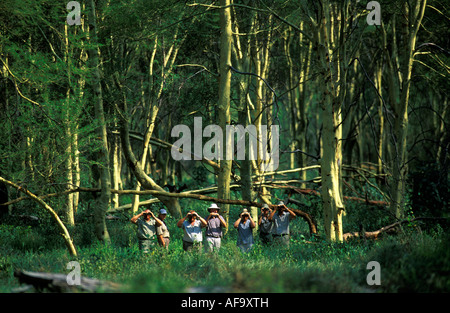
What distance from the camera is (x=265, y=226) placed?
13258mm

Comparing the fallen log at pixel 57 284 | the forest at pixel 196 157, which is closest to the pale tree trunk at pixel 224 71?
the forest at pixel 196 157

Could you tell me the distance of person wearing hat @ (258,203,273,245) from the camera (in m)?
13.1

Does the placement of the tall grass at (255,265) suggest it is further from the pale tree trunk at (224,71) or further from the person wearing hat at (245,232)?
the pale tree trunk at (224,71)

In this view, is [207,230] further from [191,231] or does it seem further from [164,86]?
[164,86]

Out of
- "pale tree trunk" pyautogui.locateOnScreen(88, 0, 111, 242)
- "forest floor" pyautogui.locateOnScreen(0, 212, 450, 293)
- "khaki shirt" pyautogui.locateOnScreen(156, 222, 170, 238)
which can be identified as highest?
"pale tree trunk" pyautogui.locateOnScreen(88, 0, 111, 242)

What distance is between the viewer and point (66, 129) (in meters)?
13.0

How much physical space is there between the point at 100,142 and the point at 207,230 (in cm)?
356

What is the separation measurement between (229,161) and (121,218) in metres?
5.42

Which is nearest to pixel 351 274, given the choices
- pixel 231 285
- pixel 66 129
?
pixel 231 285

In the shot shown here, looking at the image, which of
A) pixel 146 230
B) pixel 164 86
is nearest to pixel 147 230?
pixel 146 230

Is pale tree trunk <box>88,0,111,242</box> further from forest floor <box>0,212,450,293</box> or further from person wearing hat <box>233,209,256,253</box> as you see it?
person wearing hat <box>233,209,256,253</box>

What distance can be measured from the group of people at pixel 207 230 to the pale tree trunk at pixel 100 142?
130 cm

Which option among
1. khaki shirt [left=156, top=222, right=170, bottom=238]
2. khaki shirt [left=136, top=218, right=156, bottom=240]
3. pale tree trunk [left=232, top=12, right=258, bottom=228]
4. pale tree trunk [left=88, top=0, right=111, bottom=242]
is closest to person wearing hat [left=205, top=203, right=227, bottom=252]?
khaki shirt [left=156, top=222, right=170, bottom=238]
